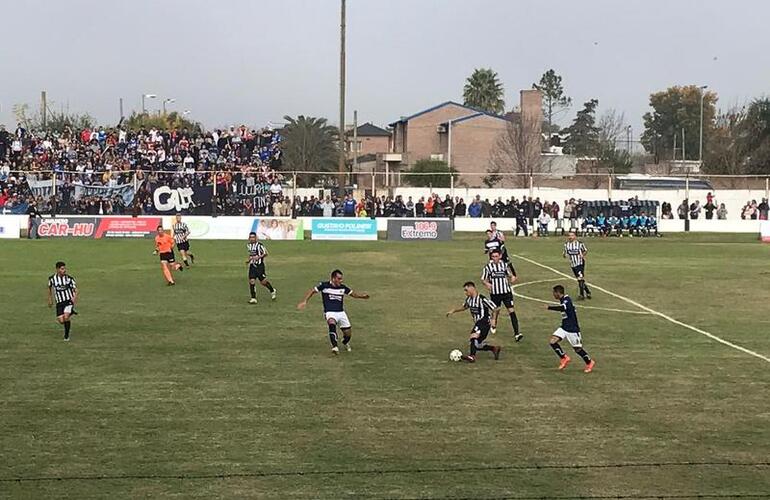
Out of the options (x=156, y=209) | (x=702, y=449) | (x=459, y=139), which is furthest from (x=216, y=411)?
(x=459, y=139)

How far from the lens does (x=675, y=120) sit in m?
136

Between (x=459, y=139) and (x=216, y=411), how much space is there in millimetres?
80351

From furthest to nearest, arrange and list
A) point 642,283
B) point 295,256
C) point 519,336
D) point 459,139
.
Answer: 1. point 459,139
2. point 295,256
3. point 642,283
4. point 519,336

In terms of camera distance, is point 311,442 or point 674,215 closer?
point 311,442

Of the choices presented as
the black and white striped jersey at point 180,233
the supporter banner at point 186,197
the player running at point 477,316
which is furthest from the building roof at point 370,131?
the player running at point 477,316

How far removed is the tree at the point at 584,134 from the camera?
114m

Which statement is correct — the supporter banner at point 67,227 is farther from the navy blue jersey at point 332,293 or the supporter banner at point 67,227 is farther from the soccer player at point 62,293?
the navy blue jersey at point 332,293

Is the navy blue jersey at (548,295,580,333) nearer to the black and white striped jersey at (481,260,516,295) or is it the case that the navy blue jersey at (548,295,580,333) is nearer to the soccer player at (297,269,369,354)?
the soccer player at (297,269,369,354)

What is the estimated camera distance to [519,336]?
2081cm

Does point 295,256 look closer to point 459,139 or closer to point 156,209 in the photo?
point 156,209

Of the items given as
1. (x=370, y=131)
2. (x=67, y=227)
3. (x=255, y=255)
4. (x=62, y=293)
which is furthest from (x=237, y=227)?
(x=370, y=131)

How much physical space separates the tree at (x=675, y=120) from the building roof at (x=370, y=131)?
1409 inches

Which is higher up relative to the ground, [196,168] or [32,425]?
[196,168]

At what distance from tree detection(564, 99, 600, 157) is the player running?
88.9 metres
